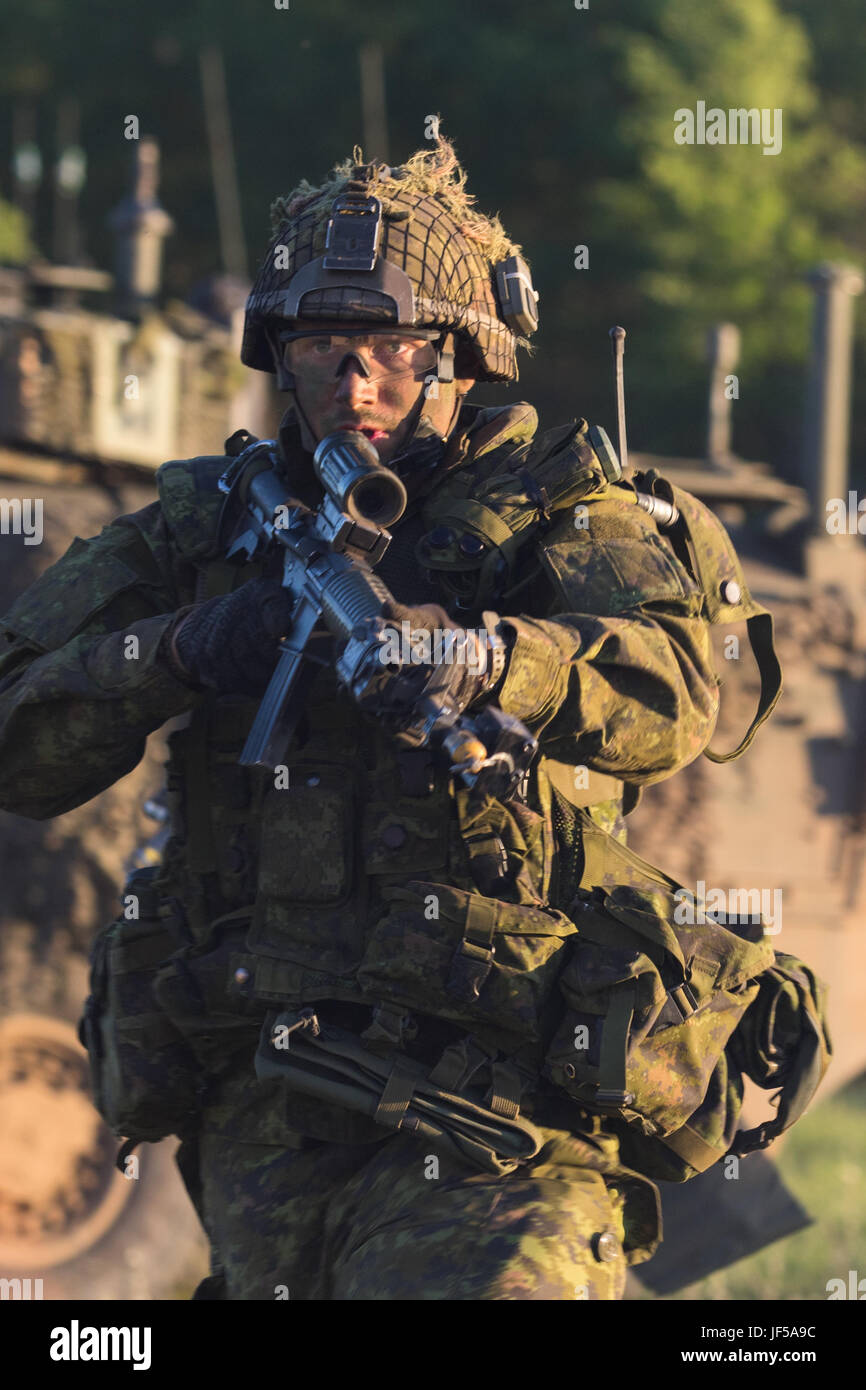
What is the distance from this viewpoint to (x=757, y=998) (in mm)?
5477

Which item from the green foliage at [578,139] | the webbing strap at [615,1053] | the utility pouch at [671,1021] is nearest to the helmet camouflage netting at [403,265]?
the utility pouch at [671,1021]

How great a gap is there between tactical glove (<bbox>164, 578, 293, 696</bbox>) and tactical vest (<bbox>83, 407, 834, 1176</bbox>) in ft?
0.91

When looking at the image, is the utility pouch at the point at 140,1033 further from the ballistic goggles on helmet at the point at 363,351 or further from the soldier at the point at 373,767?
the ballistic goggles on helmet at the point at 363,351

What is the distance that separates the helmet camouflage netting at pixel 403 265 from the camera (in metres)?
5.17

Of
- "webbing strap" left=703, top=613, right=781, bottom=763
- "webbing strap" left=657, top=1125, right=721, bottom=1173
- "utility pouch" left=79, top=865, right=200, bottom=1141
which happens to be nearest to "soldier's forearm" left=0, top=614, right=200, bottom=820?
"utility pouch" left=79, top=865, right=200, bottom=1141

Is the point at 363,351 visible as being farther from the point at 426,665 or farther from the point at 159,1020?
the point at 159,1020

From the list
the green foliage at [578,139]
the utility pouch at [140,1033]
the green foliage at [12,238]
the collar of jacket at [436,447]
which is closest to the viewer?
the collar of jacket at [436,447]

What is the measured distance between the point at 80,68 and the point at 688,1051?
3078 centimetres

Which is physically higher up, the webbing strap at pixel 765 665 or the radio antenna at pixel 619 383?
the radio antenna at pixel 619 383

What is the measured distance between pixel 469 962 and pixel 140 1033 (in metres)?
0.94

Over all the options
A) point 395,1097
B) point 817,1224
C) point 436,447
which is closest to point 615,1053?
point 395,1097

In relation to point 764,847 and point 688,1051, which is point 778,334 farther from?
point 688,1051

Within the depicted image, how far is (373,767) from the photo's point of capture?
17.0ft
